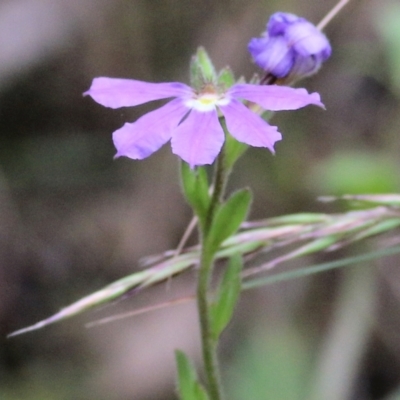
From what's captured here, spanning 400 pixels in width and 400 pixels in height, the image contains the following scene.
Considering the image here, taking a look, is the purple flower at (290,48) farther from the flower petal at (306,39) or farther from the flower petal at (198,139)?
the flower petal at (198,139)

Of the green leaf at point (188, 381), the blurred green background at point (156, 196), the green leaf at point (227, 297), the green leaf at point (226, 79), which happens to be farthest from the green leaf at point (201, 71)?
the blurred green background at point (156, 196)

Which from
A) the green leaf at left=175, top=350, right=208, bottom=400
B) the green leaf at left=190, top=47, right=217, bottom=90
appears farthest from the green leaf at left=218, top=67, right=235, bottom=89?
the green leaf at left=175, top=350, right=208, bottom=400

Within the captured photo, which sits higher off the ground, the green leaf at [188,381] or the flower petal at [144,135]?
the flower petal at [144,135]

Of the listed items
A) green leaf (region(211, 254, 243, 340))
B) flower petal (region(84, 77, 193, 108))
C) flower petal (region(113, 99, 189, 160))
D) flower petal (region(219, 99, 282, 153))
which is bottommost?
green leaf (region(211, 254, 243, 340))

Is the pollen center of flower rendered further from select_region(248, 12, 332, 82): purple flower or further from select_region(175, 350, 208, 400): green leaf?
select_region(175, 350, 208, 400): green leaf

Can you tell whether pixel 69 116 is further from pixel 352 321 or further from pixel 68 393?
pixel 352 321
